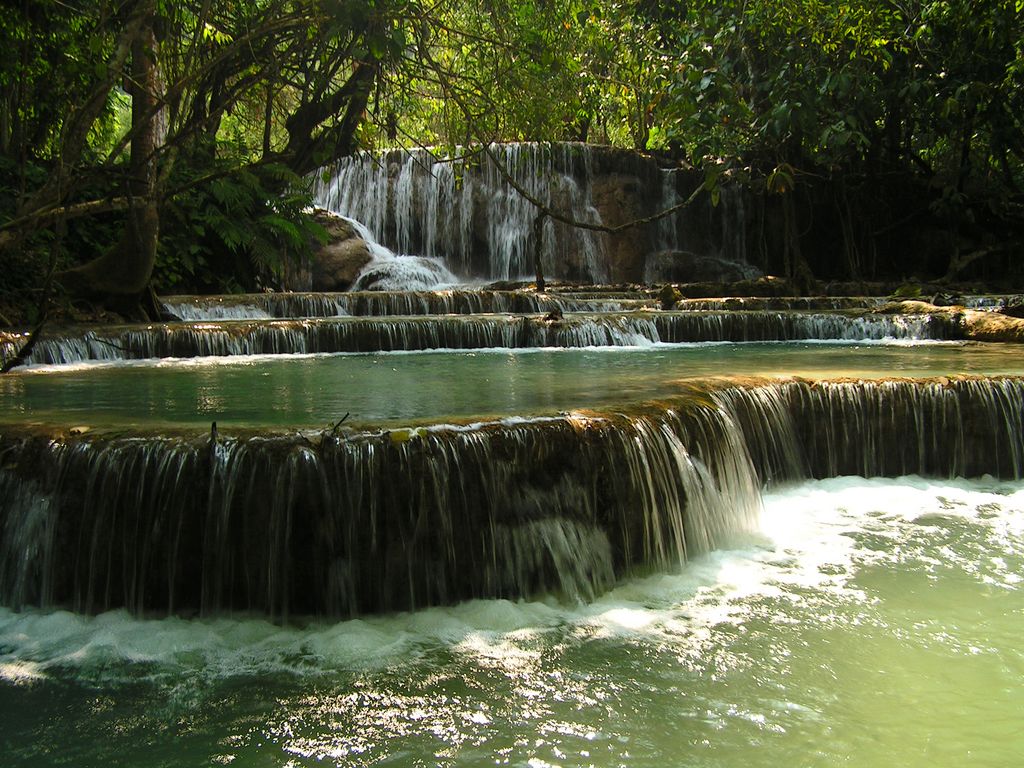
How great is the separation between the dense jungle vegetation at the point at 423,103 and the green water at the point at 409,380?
1.02 meters

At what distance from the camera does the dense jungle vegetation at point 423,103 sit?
236 inches

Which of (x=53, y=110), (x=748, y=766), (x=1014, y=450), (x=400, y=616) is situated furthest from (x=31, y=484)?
(x=53, y=110)

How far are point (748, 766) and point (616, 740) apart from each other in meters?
0.47

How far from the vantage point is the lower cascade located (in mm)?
4484

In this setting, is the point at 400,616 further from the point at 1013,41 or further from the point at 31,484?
the point at 1013,41

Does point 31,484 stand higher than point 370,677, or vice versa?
point 31,484

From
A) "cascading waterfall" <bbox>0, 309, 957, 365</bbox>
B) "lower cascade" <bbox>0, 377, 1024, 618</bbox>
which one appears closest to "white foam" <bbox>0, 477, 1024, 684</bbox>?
"lower cascade" <bbox>0, 377, 1024, 618</bbox>

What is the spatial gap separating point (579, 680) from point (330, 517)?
154 cm

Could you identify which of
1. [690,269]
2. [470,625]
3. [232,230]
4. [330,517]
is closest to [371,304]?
[232,230]

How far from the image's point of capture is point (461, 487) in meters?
4.73

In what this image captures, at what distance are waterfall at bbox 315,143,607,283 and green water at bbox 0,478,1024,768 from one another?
55.0 feet

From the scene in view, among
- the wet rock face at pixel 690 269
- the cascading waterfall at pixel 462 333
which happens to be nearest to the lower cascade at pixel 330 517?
the cascading waterfall at pixel 462 333

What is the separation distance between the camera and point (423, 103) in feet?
41.6

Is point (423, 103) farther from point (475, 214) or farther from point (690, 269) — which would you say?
point (690, 269)
